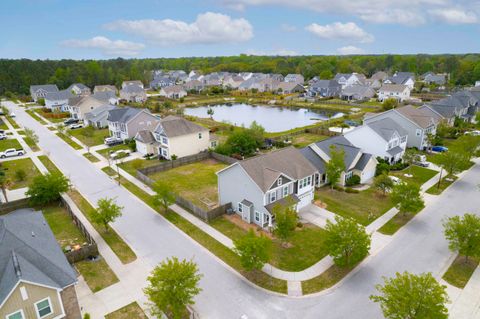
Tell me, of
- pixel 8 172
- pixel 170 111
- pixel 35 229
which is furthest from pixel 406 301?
pixel 170 111

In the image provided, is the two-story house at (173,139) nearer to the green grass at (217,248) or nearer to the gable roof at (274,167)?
the green grass at (217,248)

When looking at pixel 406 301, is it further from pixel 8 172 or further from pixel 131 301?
pixel 8 172

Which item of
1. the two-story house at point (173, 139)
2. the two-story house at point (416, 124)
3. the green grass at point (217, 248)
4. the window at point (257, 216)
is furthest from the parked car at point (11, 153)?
the two-story house at point (416, 124)

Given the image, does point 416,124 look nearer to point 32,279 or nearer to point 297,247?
point 297,247

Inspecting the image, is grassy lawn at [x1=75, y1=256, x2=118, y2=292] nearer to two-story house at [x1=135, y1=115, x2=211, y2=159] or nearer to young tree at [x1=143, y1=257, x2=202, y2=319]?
young tree at [x1=143, y1=257, x2=202, y2=319]

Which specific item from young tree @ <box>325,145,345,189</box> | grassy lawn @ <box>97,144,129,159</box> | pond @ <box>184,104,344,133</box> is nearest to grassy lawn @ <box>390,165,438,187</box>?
young tree @ <box>325,145,345,189</box>

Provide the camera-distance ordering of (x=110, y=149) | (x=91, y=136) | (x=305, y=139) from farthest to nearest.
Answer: (x=91, y=136), (x=305, y=139), (x=110, y=149)

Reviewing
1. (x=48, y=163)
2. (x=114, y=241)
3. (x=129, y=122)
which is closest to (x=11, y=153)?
(x=48, y=163)

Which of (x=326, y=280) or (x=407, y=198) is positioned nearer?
(x=326, y=280)
